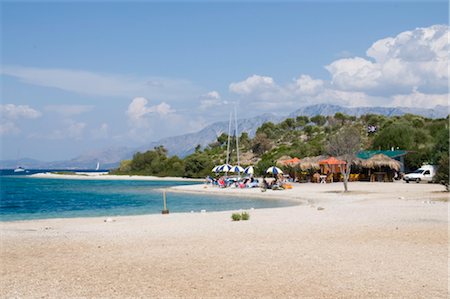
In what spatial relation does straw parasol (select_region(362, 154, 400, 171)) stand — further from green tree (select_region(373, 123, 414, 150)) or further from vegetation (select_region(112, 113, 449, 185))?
green tree (select_region(373, 123, 414, 150))

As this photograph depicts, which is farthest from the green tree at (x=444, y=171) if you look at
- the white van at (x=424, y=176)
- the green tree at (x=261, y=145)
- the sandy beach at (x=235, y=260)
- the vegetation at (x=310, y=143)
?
the green tree at (x=261, y=145)

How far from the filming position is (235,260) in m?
9.79

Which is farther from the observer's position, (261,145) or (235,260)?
(261,145)

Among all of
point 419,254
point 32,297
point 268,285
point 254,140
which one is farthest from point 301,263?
point 254,140

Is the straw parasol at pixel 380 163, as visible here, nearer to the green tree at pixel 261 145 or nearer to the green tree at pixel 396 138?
the green tree at pixel 396 138

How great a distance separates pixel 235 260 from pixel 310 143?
253 ft

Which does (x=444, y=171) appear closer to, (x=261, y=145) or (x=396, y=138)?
(x=396, y=138)

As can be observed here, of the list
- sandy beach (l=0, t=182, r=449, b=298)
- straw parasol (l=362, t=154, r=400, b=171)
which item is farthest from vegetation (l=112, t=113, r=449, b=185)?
sandy beach (l=0, t=182, r=449, b=298)

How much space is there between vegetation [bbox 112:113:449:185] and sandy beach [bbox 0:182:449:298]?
2401cm

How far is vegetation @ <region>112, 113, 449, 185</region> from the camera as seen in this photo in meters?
53.2

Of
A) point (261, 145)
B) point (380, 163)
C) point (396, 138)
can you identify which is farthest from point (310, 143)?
point (380, 163)

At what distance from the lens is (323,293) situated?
7.34 m

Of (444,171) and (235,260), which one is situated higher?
(444,171)

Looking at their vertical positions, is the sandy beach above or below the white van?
below
